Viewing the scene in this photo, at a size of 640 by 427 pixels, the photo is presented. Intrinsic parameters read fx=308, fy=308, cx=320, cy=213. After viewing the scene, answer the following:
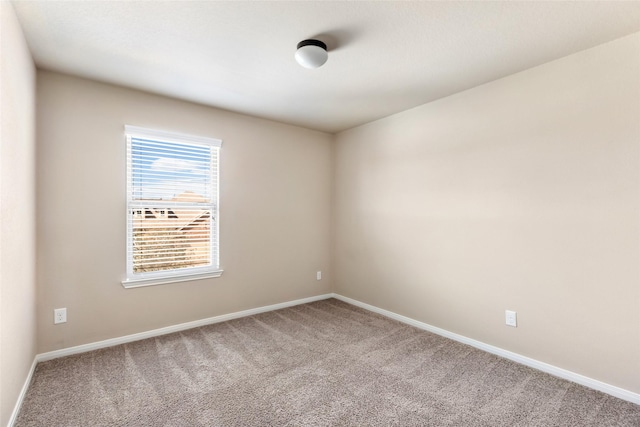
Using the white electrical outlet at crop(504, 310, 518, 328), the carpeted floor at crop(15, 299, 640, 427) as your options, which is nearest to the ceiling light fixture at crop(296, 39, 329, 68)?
the carpeted floor at crop(15, 299, 640, 427)

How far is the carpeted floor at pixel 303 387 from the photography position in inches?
73.8

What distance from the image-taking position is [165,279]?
10.3 ft

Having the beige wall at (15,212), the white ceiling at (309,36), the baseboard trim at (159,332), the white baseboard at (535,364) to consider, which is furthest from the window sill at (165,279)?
the white baseboard at (535,364)

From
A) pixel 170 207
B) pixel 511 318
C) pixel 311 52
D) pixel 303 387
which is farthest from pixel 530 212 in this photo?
pixel 170 207

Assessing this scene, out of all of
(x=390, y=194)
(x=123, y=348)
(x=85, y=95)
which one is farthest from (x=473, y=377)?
(x=85, y=95)

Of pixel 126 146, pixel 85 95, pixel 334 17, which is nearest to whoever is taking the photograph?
pixel 334 17

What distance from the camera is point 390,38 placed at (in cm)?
209

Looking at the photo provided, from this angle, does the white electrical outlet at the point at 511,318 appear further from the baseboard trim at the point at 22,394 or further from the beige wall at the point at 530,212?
the baseboard trim at the point at 22,394

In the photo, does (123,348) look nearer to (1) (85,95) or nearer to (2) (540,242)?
(1) (85,95)

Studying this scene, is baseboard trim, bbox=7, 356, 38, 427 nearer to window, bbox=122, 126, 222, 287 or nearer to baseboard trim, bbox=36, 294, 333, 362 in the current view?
baseboard trim, bbox=36, 294, 333, 362

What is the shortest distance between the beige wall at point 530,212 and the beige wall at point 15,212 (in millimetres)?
3255

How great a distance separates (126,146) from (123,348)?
1863 millimetres

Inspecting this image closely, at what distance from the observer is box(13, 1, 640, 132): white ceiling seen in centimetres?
181

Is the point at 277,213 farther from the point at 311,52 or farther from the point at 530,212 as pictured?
the point at 530,212
